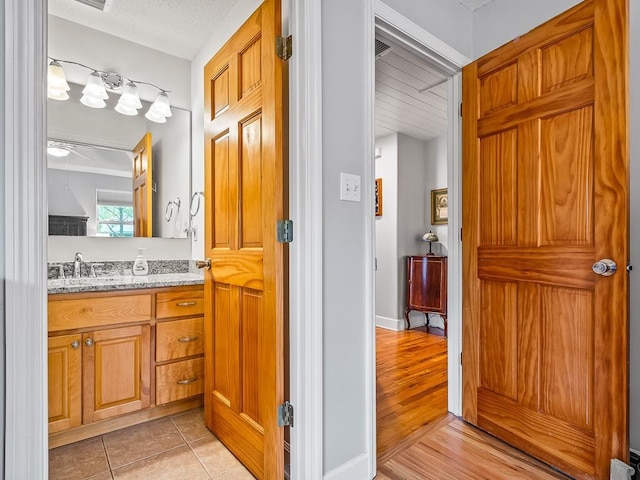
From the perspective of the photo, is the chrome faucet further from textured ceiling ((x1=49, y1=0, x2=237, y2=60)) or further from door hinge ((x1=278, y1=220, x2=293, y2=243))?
door hinge ((x1=278, y1=220, x2=293, y2=243))

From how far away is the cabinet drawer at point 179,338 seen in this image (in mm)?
2059

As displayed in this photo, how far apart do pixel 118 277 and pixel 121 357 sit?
620 millimetres

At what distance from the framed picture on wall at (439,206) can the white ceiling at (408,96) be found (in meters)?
0.72

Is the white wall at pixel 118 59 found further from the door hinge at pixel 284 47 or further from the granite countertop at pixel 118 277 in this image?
the door hinge at pixel 284 47

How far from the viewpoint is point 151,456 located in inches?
68.3

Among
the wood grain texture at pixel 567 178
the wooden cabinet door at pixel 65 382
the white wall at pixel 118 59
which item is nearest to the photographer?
the wood grain texture at pixel 567 178

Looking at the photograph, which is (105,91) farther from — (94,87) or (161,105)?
(161,105)

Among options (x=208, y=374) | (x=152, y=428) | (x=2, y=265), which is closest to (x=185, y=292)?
(x=208, y=374)

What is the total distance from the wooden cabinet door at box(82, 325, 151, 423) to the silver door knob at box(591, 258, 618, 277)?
2240 mm

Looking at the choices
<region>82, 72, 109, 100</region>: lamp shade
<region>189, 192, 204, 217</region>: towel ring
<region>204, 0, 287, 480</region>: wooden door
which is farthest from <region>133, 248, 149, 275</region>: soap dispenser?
<region>82, 72, 109, 100</region>: lamp shade

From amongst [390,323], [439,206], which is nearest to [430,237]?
[439,206]

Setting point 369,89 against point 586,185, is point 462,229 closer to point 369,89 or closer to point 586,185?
point 586,185

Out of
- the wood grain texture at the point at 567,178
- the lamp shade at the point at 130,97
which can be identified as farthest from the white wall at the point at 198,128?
the wood grain texture at the point at 567,178

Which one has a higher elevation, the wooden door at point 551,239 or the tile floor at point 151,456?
the wooden door at point 551,239
